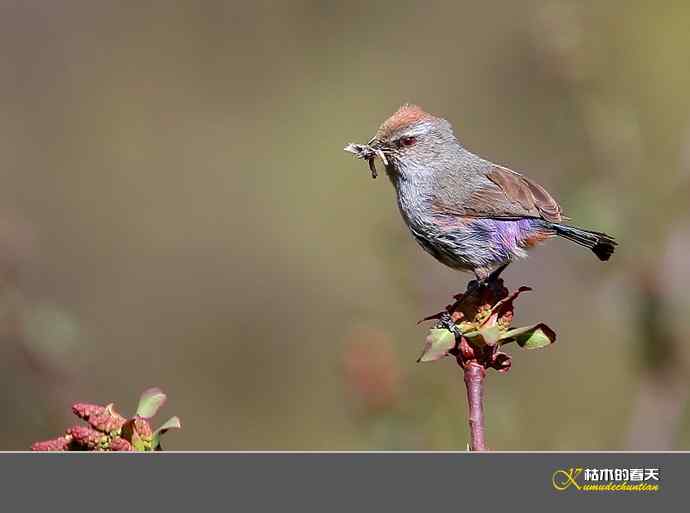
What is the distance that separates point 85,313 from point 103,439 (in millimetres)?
6515

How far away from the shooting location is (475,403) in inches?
95.7

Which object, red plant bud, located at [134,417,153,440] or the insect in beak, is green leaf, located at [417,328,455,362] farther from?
the insect in beak

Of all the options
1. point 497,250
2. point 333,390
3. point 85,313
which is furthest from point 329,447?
point 497,250

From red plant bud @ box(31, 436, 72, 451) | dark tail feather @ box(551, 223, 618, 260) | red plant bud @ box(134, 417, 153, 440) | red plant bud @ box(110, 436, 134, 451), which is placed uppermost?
dark tail feather @ box(551, 223, 618, 260)

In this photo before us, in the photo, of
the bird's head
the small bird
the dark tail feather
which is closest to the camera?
the dark tail feather

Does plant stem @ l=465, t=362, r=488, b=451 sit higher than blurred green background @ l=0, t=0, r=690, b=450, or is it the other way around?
blurred green background @ l=0, t=0, r=690, b=450

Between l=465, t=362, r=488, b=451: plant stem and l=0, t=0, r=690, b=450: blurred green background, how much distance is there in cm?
218

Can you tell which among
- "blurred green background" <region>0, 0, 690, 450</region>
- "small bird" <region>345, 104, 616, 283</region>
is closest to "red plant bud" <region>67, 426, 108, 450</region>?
"small bird" <region>345, 104, 616, 283</region>

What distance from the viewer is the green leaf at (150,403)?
2480mm

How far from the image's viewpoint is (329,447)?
7.54m

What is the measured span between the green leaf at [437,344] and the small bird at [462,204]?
4.52 ft

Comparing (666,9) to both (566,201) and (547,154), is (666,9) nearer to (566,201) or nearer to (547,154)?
(547,154)

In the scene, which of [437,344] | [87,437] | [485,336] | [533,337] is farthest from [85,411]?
[533,337]

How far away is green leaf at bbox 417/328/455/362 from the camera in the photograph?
249 centimetres
